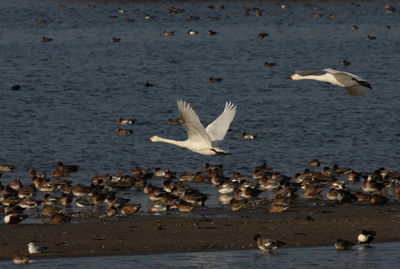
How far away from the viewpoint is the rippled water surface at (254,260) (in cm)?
1273

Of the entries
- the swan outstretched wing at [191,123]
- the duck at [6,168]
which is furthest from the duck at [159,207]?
the duck at [6,168]

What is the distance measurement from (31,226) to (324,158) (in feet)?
41.2

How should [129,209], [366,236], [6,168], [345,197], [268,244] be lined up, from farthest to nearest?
[6,168]
[345,197]
[129,209]
[366,236]
[268,244]

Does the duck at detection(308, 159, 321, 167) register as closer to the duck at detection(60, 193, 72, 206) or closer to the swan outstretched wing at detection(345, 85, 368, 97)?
the swan outstretched wing at detection(345, 85, 368, 97)

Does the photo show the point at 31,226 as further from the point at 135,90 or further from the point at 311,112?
the point at 135,90

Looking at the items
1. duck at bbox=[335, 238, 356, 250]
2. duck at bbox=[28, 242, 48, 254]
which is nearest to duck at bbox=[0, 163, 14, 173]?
duck at bbox=[28, 242, 48, 254]

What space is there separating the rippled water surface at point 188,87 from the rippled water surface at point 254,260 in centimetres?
528

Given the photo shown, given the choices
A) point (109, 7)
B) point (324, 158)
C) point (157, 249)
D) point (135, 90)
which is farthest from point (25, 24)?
point (157, 249)

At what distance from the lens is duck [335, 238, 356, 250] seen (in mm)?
13664

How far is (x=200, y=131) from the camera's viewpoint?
15.7m

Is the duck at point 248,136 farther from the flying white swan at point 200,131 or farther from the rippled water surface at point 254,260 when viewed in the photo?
the rippled water surface at point 254,260

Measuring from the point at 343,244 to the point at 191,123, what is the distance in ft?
13.9

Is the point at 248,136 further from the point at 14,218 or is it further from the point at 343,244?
the point at 343,244

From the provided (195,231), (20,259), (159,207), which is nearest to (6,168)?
(159,207)
